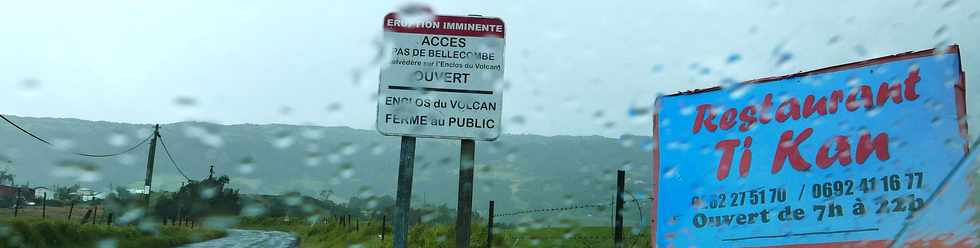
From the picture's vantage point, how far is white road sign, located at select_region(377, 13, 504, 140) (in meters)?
5.26

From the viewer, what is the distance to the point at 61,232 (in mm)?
16453

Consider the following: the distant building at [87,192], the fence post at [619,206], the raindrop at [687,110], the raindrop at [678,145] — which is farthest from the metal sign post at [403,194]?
the distant building at [87,192]

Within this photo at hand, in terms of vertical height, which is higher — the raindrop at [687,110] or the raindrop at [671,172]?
the raindrop at [687,110]

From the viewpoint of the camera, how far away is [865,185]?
5180 mm

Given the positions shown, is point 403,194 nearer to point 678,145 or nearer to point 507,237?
point 678,145

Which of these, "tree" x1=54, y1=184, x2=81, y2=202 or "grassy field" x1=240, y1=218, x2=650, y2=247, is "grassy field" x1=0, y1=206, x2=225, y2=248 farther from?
"grassy field" x1=240, y1=218, x2=650, y2=247

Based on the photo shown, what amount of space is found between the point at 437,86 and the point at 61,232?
14.7m

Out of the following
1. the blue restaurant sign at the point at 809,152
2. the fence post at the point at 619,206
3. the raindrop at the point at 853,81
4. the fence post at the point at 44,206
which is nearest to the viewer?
the blue restaurant sign at the point at 809,152

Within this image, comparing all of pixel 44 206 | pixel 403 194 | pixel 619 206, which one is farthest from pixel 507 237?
pixel 44 206

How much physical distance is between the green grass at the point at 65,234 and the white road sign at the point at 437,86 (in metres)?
11.4

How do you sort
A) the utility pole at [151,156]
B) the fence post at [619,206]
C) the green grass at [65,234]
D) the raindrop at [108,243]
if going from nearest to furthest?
the fence post at [619,206]
the green grass at [65,234]
the raindrop at [108,243]
the utility pole at [151,156]

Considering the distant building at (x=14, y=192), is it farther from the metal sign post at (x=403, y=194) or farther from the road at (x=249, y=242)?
the metal sign post at (x=403, y=194)

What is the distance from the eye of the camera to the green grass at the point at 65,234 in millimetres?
14398

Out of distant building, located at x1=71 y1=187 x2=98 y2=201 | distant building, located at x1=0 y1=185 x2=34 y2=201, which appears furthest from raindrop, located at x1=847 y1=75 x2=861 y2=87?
distant building, located at x1=0 y1=185 x2=34 y2=201
